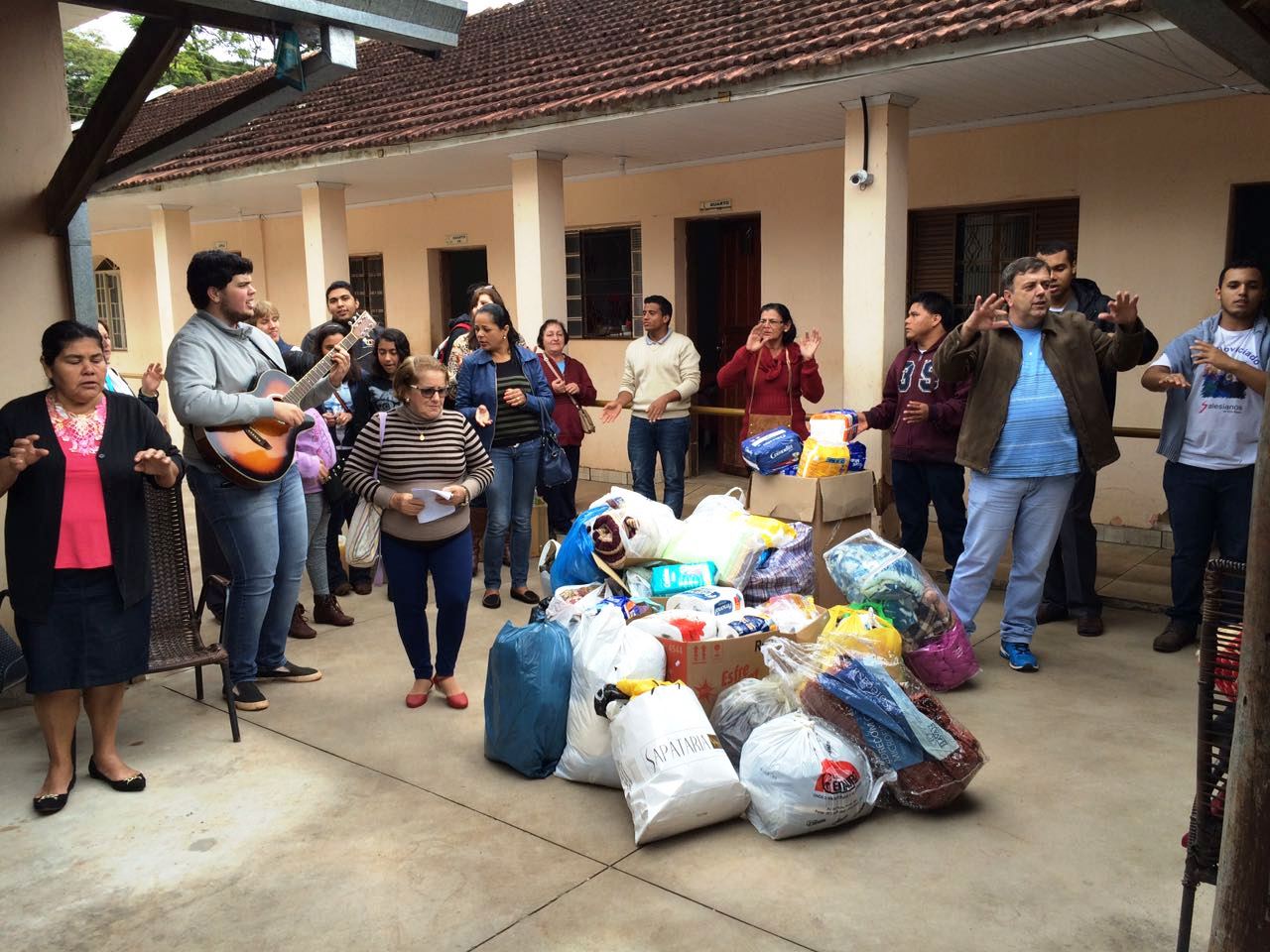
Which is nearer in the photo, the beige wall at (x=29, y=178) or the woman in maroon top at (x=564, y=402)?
the beige wall at (x=29, y=178)

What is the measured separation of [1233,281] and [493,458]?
3943 millimetres

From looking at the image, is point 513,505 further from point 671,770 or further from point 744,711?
point 671,770

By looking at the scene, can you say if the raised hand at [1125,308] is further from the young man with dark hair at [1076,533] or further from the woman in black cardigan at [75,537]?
the woman in black cardigan at [75,537]

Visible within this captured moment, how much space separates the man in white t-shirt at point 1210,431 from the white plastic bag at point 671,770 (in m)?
2.92

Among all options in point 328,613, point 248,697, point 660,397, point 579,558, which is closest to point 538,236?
point 660,397

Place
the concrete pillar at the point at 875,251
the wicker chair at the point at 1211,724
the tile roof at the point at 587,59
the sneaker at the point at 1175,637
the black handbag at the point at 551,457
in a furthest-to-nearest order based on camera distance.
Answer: the concrete pillar at the point at 875,251 < the black handbag at the point at 551,457 < the tile roof at the point at 587,59 < the sneaker at the point at 1175,637 < the wicker chair at the point at 1211,724

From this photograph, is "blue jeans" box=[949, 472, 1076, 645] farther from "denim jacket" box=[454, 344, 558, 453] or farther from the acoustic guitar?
the acoustic guitar

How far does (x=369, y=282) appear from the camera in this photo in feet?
43.9

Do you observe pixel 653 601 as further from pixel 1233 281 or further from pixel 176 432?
pixel 176 432

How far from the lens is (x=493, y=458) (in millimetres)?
6285

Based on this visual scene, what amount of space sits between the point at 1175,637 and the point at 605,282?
6.99 m

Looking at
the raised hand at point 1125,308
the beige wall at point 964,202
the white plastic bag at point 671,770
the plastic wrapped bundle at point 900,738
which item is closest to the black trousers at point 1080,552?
the raised hand at point 1125,308

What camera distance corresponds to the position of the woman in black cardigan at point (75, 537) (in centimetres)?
376

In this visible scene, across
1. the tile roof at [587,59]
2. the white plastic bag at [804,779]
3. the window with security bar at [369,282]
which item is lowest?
the white plastic bag at [804,779]
